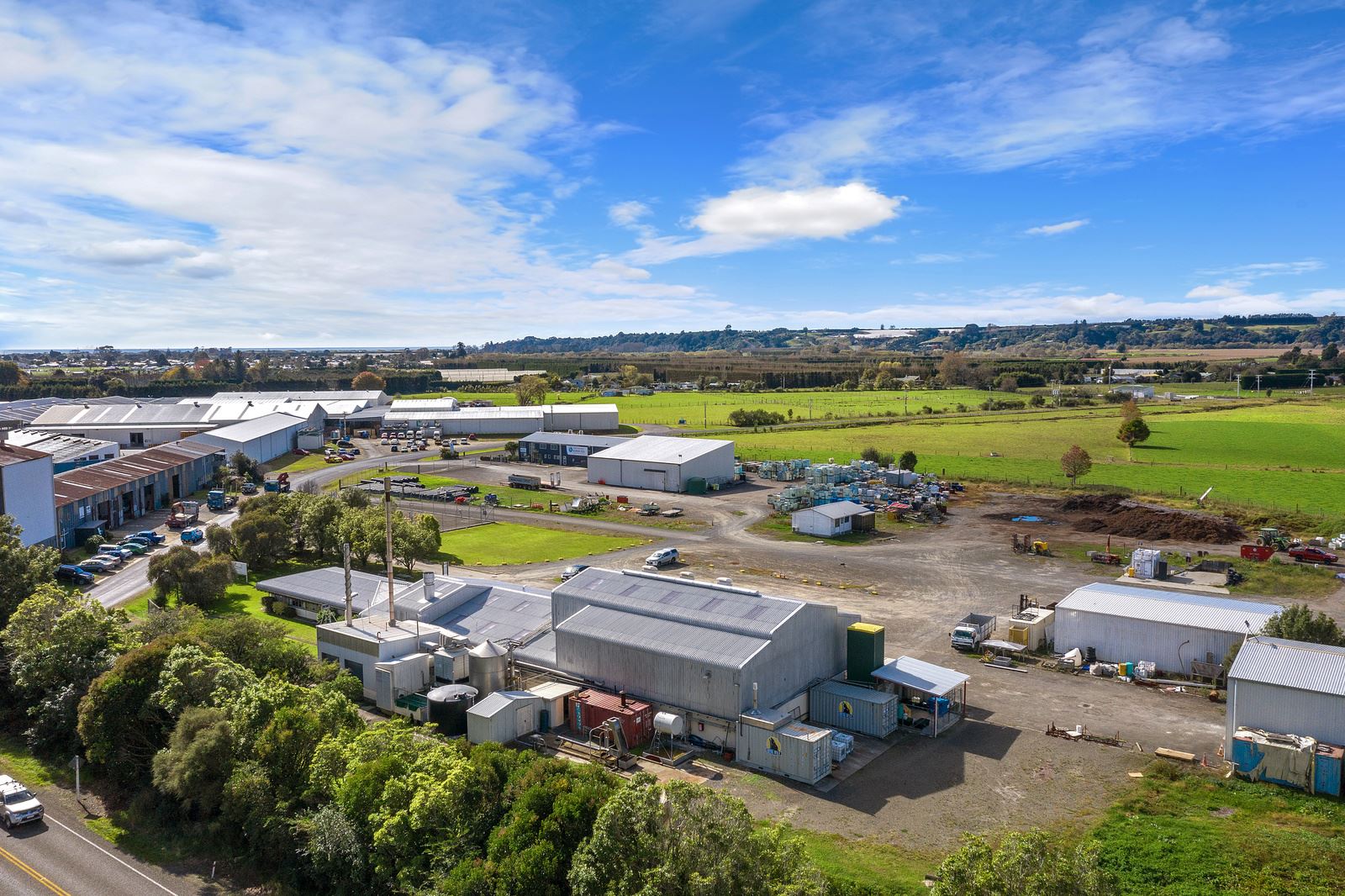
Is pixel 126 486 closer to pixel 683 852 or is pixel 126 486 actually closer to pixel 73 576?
pixel 73 576

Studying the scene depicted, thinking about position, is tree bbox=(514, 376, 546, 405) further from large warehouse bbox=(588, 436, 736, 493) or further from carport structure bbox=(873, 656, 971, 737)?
carport structure bbox=(873, 656, 971, 737)

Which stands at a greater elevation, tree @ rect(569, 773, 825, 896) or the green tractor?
tree @ rect(569, 773, 825, 896)

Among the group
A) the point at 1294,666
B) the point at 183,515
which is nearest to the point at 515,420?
the point at 183,515

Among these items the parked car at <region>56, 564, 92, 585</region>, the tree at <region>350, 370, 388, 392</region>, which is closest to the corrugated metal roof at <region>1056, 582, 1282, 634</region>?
the parked car at <region>56, 564, 92, 585</region>

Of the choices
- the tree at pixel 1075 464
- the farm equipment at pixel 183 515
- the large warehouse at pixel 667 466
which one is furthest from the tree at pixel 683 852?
the tree at pixel 1075 464

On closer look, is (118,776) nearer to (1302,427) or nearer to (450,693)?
(450,693)

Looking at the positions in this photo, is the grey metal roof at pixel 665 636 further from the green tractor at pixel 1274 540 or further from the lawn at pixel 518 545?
the green tractor at pixel 1274 540

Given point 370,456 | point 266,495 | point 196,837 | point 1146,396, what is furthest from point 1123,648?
point 1146,396
